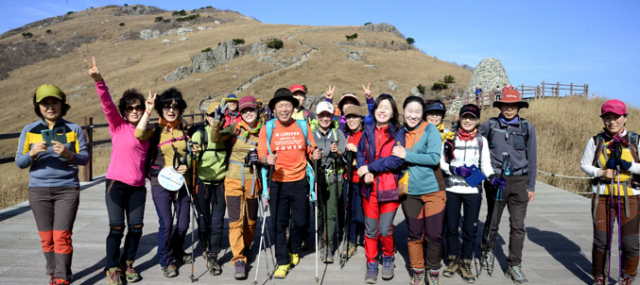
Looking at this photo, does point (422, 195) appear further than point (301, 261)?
No

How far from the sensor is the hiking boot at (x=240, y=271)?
4211mm

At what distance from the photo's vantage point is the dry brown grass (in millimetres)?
11023

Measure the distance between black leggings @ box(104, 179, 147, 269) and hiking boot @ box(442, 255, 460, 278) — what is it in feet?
10.6

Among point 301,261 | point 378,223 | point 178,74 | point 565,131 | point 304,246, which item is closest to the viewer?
point 378,223

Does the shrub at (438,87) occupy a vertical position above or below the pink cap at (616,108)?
above

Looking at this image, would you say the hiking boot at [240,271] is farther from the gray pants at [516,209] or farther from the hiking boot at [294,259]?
the gray pants at [516,209]

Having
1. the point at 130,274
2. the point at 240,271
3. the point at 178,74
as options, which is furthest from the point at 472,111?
the point at 178,74

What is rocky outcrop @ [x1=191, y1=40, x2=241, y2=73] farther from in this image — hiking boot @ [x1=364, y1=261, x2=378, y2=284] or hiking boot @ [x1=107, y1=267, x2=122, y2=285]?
hiking boot @ [x1=364, y1=261, x2=378, y2=284]

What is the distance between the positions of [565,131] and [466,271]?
1444 cm

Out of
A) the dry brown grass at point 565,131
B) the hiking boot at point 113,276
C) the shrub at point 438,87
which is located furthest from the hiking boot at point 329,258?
the shrub at point 438,87

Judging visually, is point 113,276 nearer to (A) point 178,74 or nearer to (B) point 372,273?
(B) point 372,273

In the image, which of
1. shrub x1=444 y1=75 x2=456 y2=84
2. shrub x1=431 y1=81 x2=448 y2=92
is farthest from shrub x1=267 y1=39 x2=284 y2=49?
shrub x1=444 y1=75 x2=456 y2=84

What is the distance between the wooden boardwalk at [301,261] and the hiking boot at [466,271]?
117mm

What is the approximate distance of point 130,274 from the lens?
4137mm
